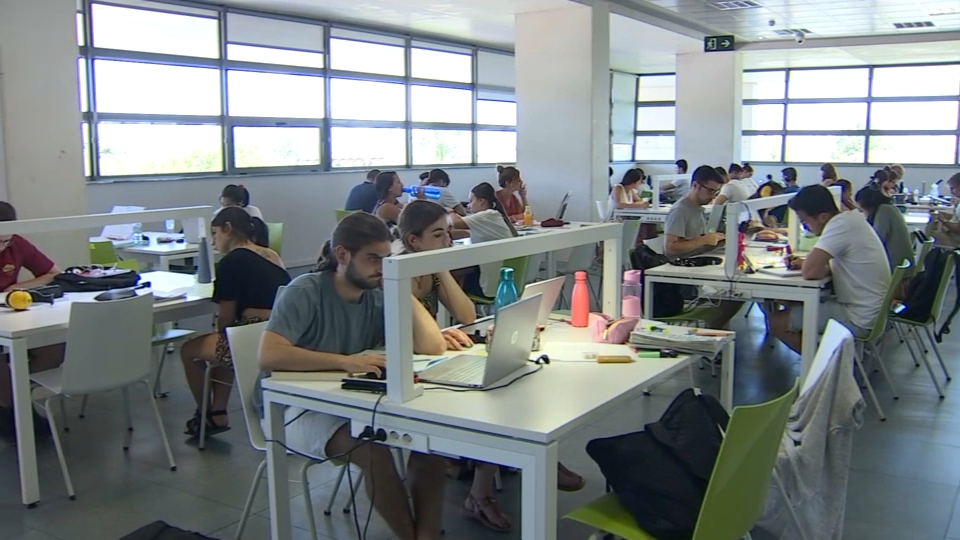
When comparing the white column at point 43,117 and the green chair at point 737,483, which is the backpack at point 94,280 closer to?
the white column at point 43,117

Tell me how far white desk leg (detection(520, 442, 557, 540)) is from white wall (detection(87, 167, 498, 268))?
248 inches

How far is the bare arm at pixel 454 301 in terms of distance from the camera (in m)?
3.19

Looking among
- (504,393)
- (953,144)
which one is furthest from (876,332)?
(953,144)

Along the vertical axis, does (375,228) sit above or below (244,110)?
below

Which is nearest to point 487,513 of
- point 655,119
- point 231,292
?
point 231,292

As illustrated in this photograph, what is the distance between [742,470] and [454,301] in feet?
4.89

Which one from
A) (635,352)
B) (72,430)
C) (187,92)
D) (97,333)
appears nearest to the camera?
(635,352)

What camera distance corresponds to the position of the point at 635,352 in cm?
280

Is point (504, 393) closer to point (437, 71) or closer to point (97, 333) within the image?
point (97, 333)

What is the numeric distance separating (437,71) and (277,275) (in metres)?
8.10

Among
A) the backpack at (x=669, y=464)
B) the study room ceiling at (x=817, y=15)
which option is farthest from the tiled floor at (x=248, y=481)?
the study room ceiling at (x=817, y=15)

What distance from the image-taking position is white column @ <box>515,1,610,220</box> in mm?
8617

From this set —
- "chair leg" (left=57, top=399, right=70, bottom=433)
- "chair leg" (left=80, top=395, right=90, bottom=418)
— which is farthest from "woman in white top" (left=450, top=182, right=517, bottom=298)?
"chair leg" (left=57, top=399, right=70, bottom=433)

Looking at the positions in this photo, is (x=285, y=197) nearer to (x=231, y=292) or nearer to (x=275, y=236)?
(x=275, y=236)
